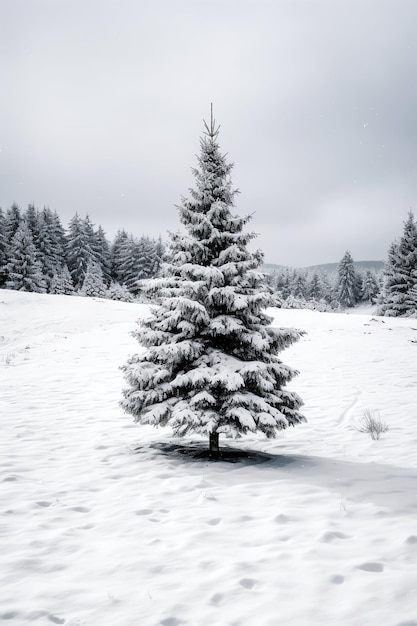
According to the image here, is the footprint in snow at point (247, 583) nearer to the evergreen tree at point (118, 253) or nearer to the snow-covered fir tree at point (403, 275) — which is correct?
the snow-covered fir tree at point (403, 275)

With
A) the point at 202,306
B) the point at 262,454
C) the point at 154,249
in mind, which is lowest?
the point at 262,454

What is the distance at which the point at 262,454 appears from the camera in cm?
800

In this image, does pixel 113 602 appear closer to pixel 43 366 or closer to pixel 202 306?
pixel 202 306

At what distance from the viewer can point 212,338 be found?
300 inches

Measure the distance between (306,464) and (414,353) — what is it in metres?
12.6

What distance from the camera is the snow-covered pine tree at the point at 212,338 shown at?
6777 mm

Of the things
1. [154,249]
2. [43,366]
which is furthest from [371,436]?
[154,249]

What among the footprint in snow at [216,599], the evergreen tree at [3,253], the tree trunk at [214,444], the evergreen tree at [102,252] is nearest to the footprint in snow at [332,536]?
the footprint in snow at [216,599]

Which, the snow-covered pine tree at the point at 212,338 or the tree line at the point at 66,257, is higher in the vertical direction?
the tree line at the point at 66,257

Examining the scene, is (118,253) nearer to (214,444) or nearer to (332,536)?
(214,444)

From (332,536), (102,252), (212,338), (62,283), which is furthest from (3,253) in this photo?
(332,536)

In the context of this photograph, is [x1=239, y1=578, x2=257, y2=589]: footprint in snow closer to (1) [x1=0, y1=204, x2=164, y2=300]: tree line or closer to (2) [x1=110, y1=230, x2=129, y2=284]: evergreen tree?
(1) [x1=0, y1=204, x2=164, y2=300]: tree line

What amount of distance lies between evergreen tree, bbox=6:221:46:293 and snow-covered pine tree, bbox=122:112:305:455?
47.4 meters

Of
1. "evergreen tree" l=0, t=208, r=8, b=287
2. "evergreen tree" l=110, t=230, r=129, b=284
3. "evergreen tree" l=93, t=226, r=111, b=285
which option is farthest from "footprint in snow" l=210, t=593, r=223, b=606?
"evergreen tree" l=110, t=230, r=129, b=284
